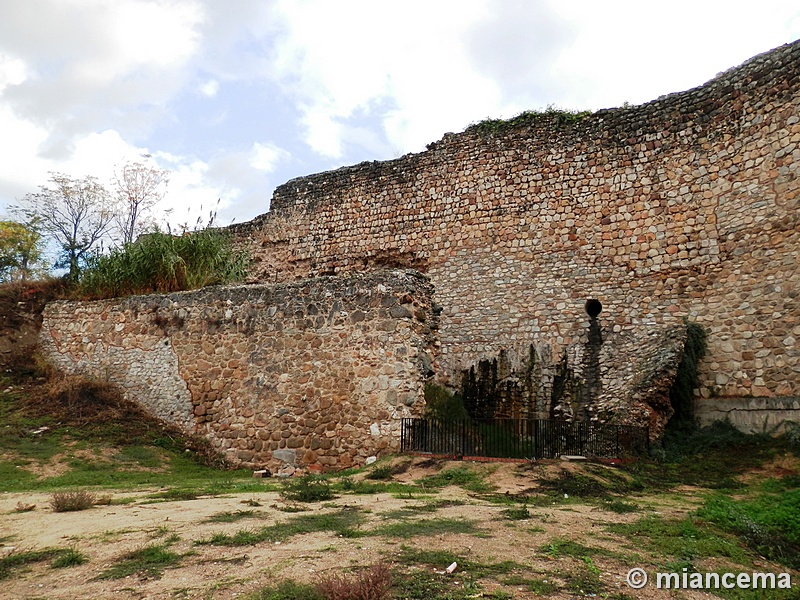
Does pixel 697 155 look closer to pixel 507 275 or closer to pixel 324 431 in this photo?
pixel 507 275

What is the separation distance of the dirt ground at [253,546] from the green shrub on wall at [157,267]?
6.73 metres

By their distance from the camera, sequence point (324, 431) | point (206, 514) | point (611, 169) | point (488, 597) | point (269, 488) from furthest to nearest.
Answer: point (611, 169) → point (324, 431) → point (269, 488) → point (206, 514) → point (488, 597)

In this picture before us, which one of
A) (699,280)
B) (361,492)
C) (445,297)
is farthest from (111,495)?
Result: (699,280)

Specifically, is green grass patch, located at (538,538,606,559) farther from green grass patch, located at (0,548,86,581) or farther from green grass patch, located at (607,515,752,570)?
green grass patch, located at (0,548,86,581)

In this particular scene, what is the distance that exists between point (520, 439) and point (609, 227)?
5280mm

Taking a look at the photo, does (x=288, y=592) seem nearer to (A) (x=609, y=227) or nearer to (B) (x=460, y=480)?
(B) (x=460, y=480)

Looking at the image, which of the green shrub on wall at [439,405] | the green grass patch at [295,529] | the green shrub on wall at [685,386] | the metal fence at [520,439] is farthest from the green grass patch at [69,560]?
the green shrub on wall at [685,386]

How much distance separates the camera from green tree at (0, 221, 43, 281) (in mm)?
26891

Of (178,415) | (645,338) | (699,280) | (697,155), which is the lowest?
(178,415)

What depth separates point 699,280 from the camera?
12320mm

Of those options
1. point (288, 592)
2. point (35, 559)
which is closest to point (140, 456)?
point (35, 559)

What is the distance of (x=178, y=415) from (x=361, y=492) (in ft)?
18.2

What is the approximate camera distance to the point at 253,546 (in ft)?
15.1

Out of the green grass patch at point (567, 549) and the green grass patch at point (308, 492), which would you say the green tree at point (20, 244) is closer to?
the green grass patch at point (308, 492)
